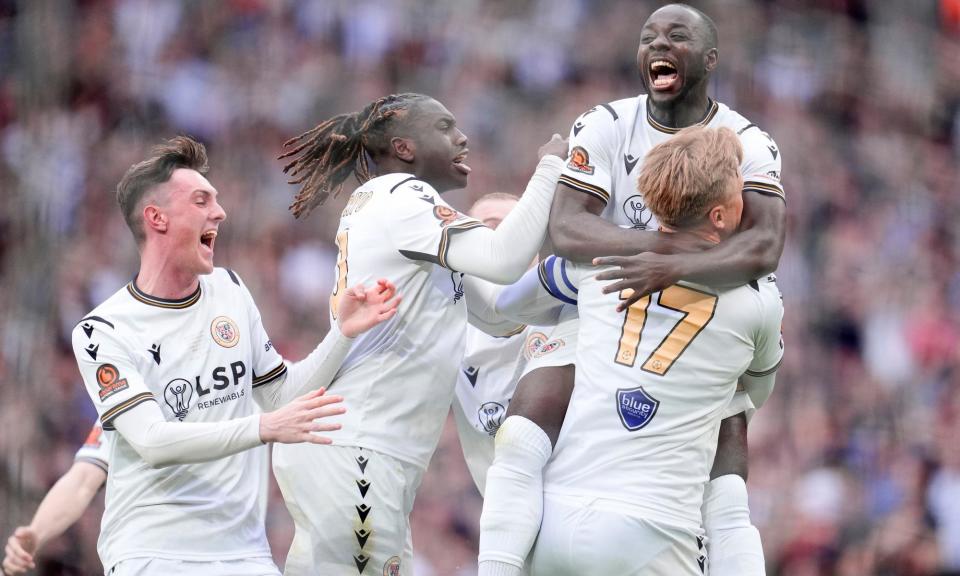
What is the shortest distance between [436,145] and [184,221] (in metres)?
1.01

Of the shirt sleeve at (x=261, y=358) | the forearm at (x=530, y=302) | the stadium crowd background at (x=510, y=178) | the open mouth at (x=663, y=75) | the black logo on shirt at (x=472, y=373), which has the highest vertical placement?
the open mouth at (x=663, y=75)

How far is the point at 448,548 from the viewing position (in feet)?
27.7

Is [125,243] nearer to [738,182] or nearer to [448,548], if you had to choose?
[448,548]

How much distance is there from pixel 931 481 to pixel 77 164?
22.3 ft

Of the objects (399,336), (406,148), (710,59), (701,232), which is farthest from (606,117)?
(399,336)

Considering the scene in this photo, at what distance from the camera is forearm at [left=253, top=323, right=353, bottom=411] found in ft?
15.6

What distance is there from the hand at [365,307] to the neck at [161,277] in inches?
23.0

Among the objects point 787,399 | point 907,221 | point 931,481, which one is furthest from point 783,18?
point 931,481

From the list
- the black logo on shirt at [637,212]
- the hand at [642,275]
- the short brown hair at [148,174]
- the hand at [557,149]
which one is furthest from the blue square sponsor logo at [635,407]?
the short brown hair at [148,174]

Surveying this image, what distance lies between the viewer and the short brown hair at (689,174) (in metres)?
4.12

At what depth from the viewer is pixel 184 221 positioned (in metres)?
4.76

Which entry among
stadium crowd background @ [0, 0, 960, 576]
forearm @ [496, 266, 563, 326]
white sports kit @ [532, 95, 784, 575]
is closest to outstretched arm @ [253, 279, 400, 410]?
forearm @ [496, 266, 563, 326]

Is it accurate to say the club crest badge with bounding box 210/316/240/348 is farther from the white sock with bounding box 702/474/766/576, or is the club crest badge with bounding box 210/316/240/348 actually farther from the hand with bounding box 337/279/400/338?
the white sock with bounding box 702/474/766/576

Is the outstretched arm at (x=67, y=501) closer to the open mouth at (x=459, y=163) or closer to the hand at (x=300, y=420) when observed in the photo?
the hand at (x=300, y=420)
